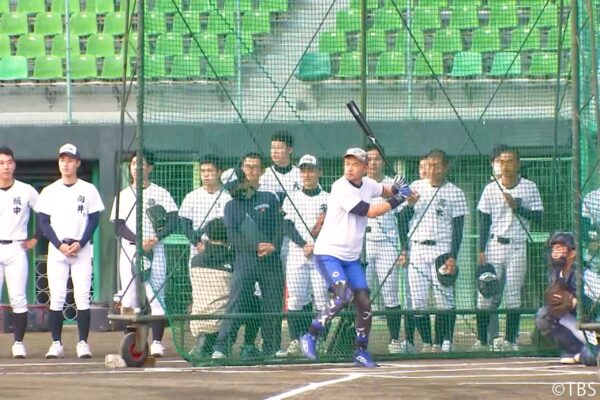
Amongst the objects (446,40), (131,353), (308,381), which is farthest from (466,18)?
(308,381)

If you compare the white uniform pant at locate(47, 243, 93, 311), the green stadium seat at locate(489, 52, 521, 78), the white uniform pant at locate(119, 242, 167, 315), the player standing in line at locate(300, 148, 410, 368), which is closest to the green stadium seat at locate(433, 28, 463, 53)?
the green stadium seat at locate(489, 52, 521, 78)

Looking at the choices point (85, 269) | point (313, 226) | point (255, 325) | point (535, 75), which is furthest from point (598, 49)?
point (85, 269)

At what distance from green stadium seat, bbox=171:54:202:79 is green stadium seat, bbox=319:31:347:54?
111 cm

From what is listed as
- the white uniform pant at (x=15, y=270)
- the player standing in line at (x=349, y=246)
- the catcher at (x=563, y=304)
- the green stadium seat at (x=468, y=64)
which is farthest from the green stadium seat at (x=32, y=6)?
the catcher at (x=563, y=304)

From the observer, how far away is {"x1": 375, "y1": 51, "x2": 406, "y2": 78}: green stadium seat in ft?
41.0

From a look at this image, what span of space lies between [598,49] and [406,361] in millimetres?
3038

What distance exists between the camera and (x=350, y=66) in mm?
12406

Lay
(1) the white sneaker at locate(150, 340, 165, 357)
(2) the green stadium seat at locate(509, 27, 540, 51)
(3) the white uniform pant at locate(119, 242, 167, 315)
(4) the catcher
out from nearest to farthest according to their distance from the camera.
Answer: (4) the catcher → (3) the white uniform pant at locate(119, 242, 167, 315) → (2) the green stadium seat at locate(509, 27, 540, 51) → (1) the white sneaker at locate(150, 340, 165, 357)

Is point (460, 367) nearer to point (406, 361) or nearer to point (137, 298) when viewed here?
point (406, 361)

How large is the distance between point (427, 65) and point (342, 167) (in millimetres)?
1208

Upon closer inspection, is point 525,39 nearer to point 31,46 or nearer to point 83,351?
point 83,351

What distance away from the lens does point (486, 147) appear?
12.4m

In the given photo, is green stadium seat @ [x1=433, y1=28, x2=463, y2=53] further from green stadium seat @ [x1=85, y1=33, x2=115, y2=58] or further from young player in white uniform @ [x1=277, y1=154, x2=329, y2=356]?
green stadium seat @ [x1=85, y1=33, x2=115, y2=58]

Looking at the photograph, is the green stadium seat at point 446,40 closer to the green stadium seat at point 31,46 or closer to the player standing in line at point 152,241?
the player standing in line at point 152,241
